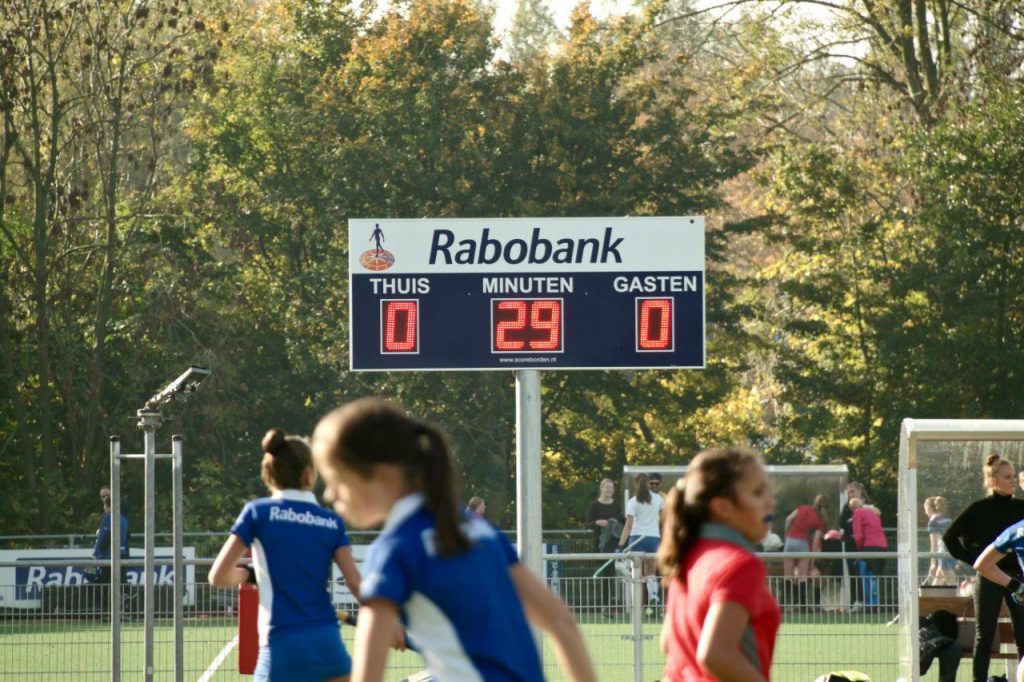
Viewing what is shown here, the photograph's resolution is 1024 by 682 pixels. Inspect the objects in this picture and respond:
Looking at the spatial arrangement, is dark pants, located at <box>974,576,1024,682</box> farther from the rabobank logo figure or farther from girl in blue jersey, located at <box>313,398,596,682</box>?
girl in blue jersey, located at <box>313,398,596,682</box>

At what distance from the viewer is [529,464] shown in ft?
46.3

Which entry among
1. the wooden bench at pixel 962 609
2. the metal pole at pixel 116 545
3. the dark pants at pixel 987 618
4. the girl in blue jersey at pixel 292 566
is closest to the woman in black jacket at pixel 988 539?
the dark pants at pixel 987 618

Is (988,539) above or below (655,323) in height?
Result: below

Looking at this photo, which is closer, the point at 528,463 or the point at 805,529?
the point at 528,463

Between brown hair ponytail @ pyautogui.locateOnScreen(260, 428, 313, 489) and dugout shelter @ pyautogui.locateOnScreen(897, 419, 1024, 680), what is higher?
brown hair ponytail @ pyautogui.locateOnScreen(260, 428, 313, 489)

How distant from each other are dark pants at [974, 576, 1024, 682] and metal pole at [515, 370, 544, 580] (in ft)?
11.3

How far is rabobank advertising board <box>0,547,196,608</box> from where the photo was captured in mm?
13164

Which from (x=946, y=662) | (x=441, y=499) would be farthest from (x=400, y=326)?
(x=441, y=499)

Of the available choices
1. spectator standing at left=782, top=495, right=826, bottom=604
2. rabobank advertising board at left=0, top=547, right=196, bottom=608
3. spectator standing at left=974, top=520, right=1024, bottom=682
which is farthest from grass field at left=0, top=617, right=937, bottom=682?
spectator standing at left=782, top=495, right=826, bottom=604

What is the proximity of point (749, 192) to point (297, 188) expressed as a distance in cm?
1295

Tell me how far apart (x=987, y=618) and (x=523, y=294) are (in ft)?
14.8

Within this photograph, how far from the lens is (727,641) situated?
4.38 meters

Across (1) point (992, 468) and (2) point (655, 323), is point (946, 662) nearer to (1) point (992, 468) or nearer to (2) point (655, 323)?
(1) point (992, 468)

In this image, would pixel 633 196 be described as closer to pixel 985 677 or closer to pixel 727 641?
pixel 985 677
